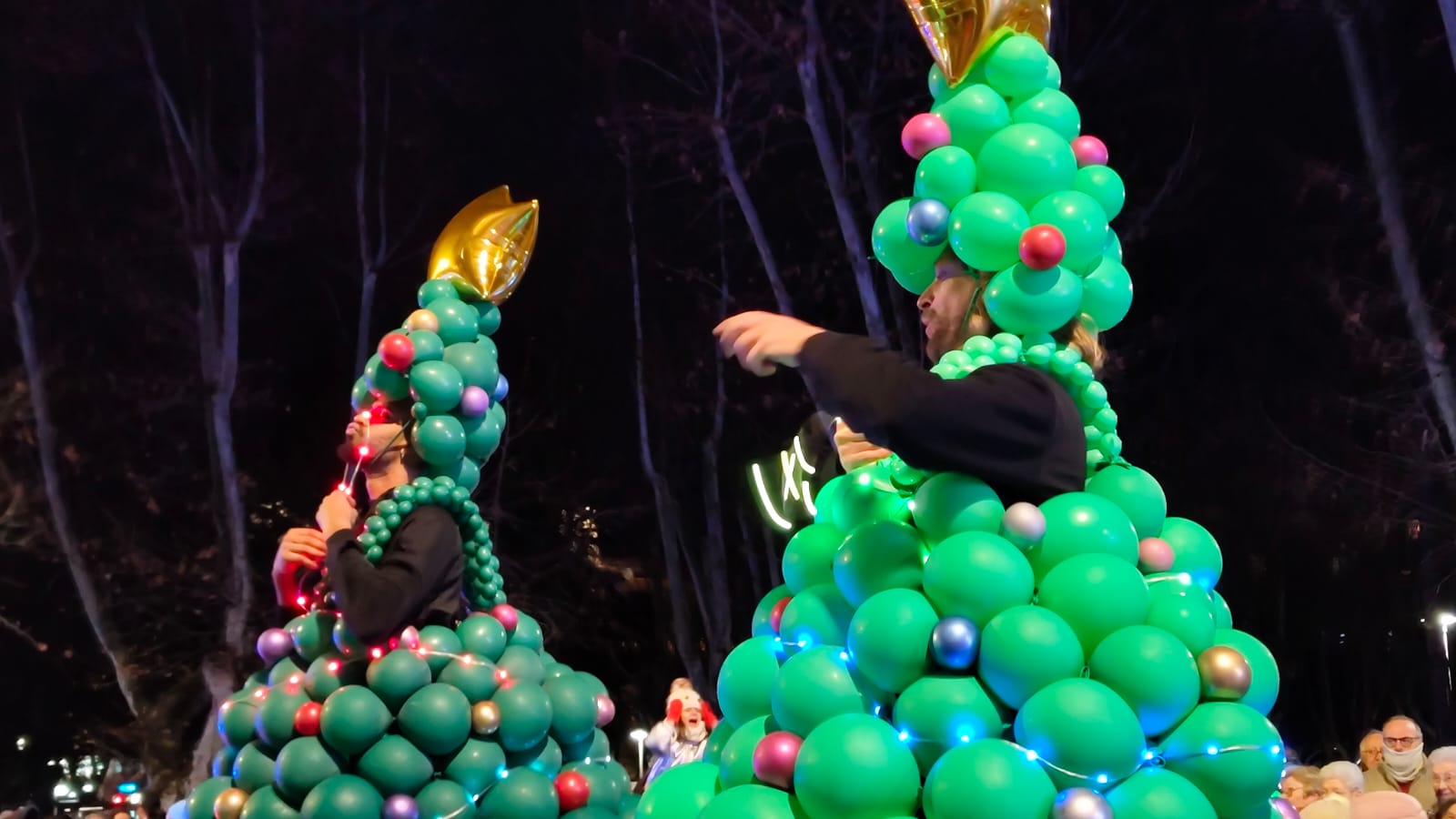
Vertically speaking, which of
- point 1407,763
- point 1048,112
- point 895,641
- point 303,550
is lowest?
point 1407,763

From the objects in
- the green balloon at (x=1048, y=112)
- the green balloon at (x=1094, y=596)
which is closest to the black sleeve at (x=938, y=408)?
the green balloon at (x=1094, y=596)

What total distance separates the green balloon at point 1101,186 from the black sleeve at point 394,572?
1.29 metres

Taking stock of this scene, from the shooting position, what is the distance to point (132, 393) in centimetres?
559

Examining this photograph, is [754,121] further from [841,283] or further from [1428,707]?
[1428,707]

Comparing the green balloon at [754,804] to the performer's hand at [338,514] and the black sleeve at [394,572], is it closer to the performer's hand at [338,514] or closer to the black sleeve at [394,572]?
the black sleeve at [394,572]

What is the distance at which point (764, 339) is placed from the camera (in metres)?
1.23

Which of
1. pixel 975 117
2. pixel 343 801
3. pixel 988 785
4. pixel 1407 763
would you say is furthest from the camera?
pixel 1407 763

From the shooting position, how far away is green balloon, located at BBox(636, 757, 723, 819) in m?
1.18

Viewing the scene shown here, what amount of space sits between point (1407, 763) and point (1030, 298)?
2864 mm

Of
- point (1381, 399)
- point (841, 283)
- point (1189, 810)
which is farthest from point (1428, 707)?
point (1189, 810)

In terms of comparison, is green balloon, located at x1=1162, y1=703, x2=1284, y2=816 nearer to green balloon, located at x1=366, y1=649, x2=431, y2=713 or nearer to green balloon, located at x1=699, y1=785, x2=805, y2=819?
green balloon, located at x1=699, y1=785, x2=805, y2=819

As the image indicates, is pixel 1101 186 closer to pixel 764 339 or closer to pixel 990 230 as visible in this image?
pixel 990 230

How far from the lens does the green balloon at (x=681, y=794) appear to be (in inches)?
46.5

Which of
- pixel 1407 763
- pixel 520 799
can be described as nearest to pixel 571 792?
pixel 520 799
